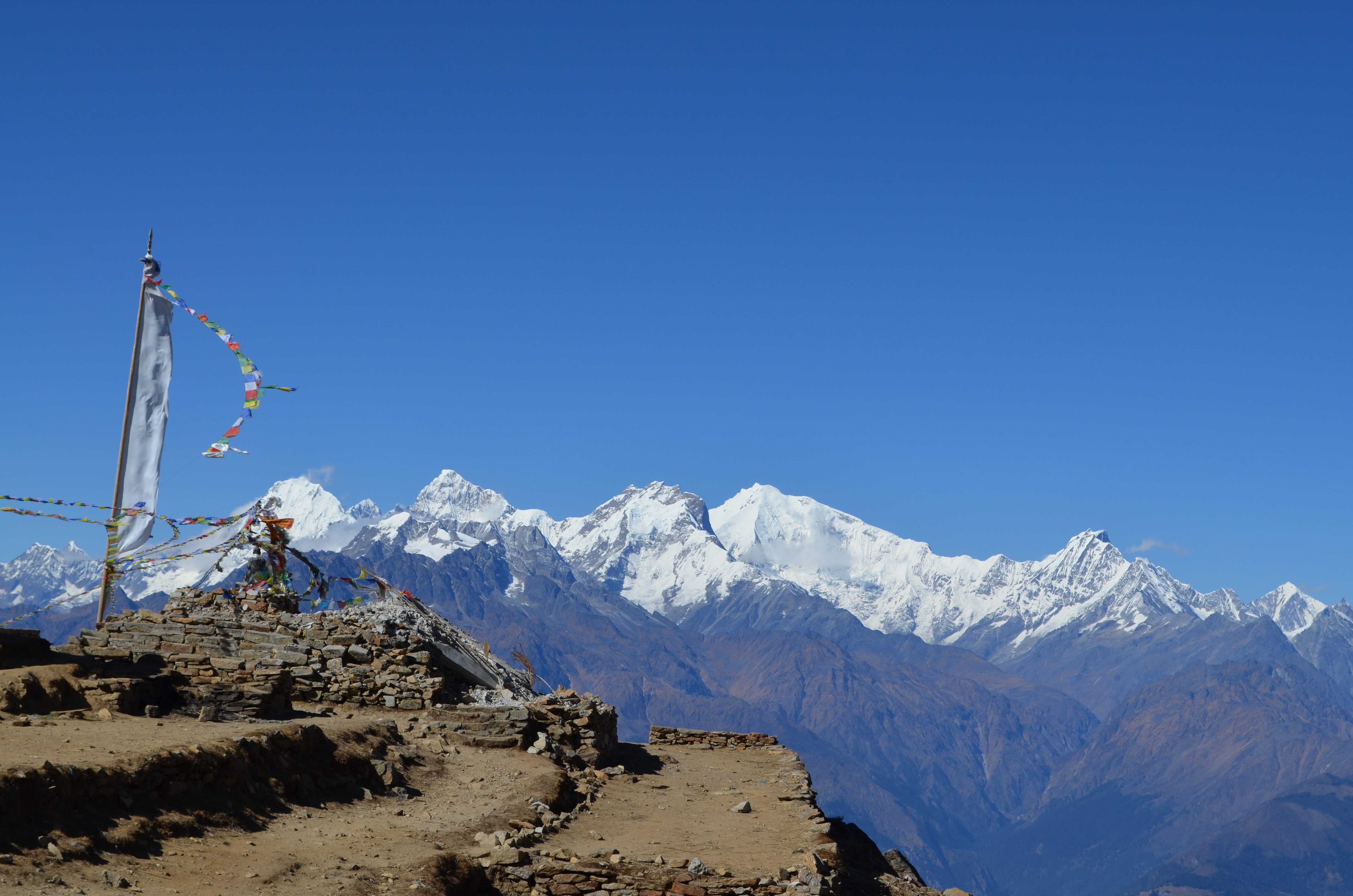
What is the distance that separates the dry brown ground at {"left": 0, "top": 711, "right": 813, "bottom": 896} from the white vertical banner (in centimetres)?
748

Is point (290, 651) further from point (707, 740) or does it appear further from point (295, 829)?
point (707, 740)

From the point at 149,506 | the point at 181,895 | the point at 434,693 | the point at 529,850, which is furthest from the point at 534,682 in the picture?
the point at 181,895

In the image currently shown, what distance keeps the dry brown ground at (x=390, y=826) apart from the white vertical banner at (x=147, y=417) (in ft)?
24.5

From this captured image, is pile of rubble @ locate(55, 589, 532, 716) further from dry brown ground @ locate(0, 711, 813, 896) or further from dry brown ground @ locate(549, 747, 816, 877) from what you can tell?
dry brown ground @ locate(549, 747, 816, 877)

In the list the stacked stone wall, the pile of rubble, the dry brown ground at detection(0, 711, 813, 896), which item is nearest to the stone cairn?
the pile of rubble

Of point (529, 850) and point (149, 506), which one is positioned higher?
point (149, 506)

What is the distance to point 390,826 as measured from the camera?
18.5 metres

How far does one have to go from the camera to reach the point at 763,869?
18141 millimetres

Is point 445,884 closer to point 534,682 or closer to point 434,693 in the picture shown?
point 434,693

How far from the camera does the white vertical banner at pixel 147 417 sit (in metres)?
28.8

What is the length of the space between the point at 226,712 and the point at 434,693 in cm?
480

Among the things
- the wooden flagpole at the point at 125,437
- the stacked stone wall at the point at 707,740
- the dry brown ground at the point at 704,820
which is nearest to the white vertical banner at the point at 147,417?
the wooden flagpole at the point at 125,437

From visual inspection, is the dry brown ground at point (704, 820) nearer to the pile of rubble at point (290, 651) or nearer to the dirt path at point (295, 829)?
the dirt path at point (295, 829)

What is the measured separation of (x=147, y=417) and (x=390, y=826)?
51.0 ft
